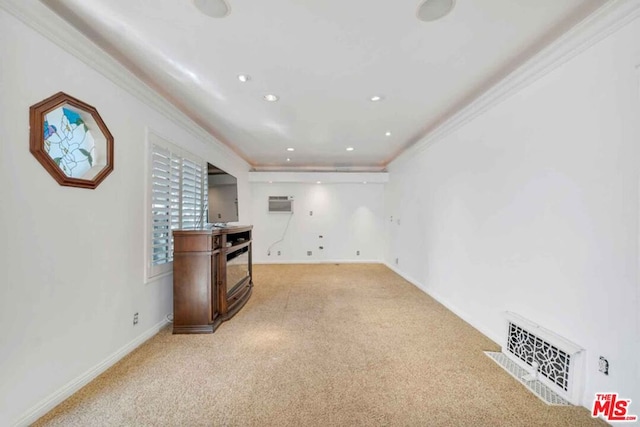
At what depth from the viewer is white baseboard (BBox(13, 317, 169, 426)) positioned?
1521mm

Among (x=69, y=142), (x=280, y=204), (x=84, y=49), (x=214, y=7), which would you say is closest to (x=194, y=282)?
(x=69, y=142)

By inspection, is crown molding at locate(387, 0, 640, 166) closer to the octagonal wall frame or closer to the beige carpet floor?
the beige carpet floor

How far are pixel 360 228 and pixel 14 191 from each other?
6.10 m

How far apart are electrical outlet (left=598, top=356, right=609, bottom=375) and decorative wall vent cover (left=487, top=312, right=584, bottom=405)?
0.09 meters

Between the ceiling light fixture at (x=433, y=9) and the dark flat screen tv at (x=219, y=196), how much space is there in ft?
8.99

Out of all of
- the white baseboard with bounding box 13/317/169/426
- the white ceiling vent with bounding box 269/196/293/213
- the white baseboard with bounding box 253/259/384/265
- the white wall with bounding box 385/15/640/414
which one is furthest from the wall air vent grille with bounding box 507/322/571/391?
the white ceiling vent with bounding box 269/196/293/213

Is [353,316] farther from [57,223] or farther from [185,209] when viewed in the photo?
[57,223]

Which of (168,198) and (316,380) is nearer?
(316,380)

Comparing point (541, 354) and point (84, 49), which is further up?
point (84, 49)

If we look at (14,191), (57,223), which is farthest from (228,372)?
(14,191)

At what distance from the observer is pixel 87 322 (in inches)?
74.9

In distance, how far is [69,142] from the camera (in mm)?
1835

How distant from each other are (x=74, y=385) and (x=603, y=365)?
11.4ft

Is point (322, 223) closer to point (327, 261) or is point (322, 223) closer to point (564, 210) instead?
point (327, 261)
